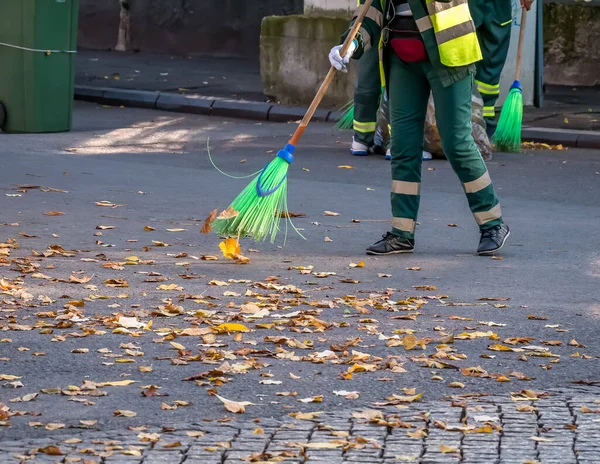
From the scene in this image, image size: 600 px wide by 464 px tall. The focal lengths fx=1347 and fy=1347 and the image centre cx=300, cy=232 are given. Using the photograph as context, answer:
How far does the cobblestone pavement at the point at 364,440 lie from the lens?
3.60 m

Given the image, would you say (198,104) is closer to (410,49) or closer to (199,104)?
(199,104)

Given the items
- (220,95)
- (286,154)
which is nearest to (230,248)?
(286,154)

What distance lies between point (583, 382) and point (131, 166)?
6.03 meters

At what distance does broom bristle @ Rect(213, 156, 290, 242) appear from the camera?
6578 millimetres

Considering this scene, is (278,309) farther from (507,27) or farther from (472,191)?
(507,27)

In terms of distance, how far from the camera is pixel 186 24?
21094 mm

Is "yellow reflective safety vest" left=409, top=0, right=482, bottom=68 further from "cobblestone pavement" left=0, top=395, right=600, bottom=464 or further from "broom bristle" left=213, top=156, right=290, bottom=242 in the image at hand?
"cobblestone pavement" left=0, top=395, right=600, bottom=464

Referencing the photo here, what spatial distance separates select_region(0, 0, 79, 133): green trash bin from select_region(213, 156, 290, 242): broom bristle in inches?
231

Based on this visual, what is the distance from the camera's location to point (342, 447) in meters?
3.69

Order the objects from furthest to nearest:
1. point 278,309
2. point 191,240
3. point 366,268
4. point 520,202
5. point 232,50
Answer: point 232,50
point 520,202
point 191,240
point 366,268
point 278,309

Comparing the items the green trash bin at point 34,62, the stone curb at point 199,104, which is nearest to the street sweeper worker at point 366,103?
the stone curb at point 199,104

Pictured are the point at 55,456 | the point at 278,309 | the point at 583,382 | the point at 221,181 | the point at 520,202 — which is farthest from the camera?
the point at 221,181

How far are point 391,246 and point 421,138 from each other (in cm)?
56

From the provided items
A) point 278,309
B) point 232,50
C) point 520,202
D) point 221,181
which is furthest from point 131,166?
point 232,50
